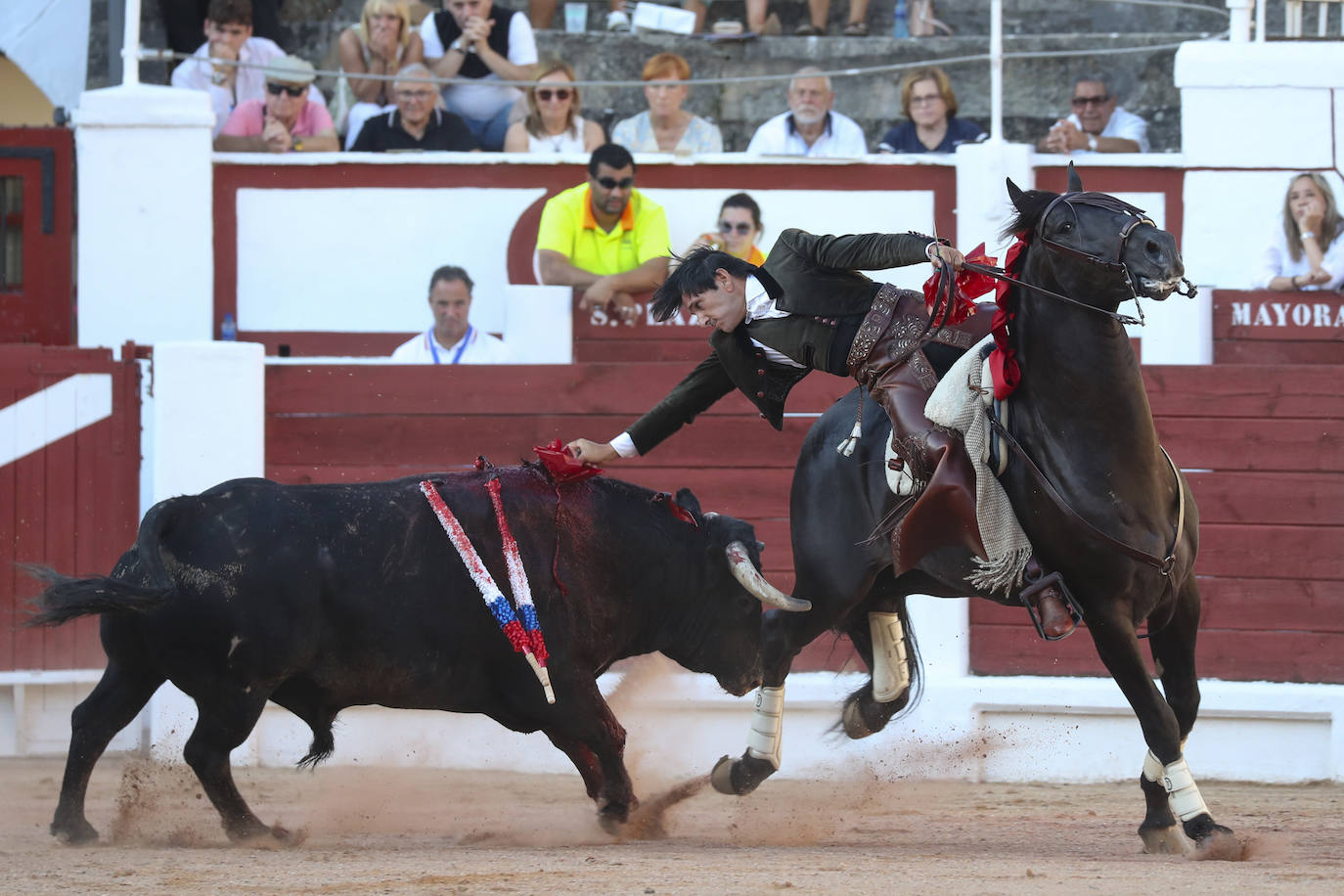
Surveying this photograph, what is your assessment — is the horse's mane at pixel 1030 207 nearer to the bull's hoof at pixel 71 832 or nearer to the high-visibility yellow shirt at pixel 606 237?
the bull's hoof at pixel 71 832

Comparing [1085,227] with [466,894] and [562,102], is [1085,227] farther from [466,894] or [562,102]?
[562,102]

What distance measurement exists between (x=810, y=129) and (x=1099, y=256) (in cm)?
452

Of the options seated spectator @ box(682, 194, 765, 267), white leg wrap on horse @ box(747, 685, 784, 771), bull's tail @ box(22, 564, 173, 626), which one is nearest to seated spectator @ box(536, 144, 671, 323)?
seated spectator @ box(682, 194, 765, 267)

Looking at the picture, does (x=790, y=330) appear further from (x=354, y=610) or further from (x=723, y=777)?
(x=354, y=610)

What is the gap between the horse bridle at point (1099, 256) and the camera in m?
3.81

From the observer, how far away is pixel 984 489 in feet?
13.8

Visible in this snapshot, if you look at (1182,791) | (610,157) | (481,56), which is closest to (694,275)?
(1182,791)

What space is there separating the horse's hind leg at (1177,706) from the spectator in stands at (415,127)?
188 inches

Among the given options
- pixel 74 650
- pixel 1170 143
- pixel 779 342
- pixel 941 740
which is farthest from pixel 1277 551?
pixel 74 650

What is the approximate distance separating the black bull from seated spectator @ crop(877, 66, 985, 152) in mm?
3767

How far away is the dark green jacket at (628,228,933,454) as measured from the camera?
15.1ft

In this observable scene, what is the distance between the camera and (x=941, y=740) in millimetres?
6363

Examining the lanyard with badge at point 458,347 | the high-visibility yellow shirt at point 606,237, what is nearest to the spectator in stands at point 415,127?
the high-visibility yellow shirt at point 606,237

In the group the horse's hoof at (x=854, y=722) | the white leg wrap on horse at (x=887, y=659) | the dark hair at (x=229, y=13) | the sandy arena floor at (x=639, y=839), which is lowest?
the sandy arena floor at (x=639, y=839)
